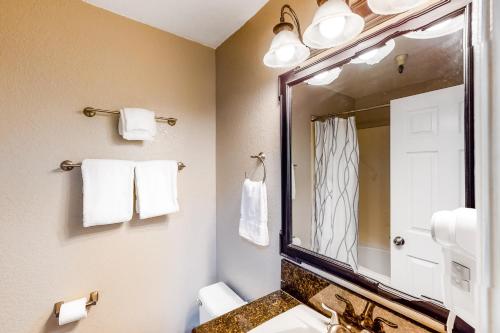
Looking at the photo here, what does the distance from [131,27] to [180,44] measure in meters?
0.32

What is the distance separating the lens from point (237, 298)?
148 cm

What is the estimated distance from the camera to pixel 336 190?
1.02 meters

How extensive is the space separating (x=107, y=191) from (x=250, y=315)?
38.0 inches

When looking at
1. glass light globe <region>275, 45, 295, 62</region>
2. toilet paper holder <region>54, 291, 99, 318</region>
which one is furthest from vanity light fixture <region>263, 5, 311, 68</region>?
toilet paper holder <region>54, 291, 99, 318</region>

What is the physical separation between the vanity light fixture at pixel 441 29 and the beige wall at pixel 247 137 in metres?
0.50

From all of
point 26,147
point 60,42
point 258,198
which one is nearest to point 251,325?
point 258,198

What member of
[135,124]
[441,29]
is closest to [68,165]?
[135,124]

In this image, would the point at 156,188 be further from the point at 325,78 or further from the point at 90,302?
the point at 325,78

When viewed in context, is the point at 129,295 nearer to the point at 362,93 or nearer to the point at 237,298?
the point at 237,298

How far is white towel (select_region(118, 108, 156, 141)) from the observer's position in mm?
1305

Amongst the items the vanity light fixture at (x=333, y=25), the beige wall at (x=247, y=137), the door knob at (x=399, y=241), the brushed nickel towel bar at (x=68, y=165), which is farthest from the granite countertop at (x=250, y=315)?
the vanity light fixture at (x=333, y=25)

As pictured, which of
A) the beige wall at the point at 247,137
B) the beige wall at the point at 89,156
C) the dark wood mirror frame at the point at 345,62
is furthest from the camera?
the beige wall at the point at 247,137

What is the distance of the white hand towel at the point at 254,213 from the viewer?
4.20 feet

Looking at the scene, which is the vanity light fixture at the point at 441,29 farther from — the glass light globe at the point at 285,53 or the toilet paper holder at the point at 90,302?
the toilet paper holder at the point at 90,302
